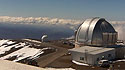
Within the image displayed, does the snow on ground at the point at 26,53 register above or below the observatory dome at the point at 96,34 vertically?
below

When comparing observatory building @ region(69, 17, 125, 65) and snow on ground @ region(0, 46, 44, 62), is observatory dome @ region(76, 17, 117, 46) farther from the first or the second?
snow on ground @ region(0, 46, 44, 62)

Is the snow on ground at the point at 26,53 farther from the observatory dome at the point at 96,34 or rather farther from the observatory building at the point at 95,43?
the observatory dome at the point at 96,34

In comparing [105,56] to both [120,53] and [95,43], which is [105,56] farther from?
[120,53]

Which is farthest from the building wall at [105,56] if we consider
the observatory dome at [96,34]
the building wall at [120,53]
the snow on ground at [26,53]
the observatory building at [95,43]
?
the snow on ground at [26,53]

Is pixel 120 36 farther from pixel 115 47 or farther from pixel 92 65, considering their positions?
pixel 92 65

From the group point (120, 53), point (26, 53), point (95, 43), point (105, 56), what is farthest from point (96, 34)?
point (26, 53)

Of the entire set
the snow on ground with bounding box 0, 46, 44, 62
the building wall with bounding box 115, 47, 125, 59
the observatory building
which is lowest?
the snow on ground with bounding box 0, 46, 44, 62

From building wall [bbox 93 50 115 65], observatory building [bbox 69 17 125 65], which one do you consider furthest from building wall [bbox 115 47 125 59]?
building wall [bbox 93 50 115 65]

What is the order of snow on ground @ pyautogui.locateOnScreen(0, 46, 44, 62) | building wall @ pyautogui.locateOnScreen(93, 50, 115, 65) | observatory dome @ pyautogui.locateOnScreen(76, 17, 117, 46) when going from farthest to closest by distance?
snow on ground @ pyautogui.locateOnScreen(0, 46, 44, 62), observatory dome @ pyautogui.locateOnScreen(76, 17, 117, 46), building wall @ pyautogui.locateOnScreen(93, 50, 115, 65)

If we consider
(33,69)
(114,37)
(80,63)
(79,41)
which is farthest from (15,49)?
(33,69)
